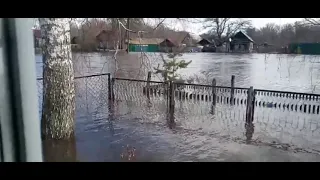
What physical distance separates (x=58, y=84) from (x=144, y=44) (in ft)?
5.21

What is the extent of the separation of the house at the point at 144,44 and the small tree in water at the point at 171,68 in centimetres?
67

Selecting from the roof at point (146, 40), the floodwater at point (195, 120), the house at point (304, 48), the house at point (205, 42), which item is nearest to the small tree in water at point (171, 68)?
the floodwater at point (195, 120)

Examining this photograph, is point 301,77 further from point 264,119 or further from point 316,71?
point 264,119

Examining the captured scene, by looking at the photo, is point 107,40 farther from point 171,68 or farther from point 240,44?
point 240,44

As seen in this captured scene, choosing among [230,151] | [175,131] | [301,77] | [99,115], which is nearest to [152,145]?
[175,131]

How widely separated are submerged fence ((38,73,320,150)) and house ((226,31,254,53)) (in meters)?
0.64

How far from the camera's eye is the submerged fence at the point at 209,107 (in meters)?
3.82

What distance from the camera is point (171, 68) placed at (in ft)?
16.8

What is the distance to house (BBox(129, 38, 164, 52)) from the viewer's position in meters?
3.92

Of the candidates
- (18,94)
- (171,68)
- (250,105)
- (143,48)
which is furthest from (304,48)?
(18,94)

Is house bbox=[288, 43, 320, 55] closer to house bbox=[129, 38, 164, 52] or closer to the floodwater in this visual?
the floodwater

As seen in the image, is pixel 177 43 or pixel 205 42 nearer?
pixel 205 42

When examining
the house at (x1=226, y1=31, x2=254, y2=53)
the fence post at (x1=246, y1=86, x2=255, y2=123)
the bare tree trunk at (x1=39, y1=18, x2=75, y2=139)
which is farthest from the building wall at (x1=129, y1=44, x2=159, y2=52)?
the fence post at (x1=246, y1=86, x2=255, y2=123)

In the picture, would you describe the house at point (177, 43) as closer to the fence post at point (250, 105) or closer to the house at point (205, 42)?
the house at point (205, 42)
